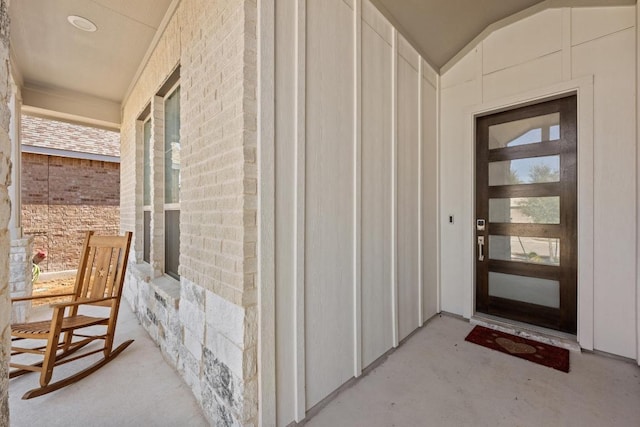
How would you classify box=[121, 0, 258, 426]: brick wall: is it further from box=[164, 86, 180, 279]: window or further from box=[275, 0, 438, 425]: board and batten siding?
box=[164, 86, 180, 279]: window

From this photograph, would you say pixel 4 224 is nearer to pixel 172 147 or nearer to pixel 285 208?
pixel 285 208

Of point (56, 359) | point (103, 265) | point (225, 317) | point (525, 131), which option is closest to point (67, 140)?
point (103, 265)

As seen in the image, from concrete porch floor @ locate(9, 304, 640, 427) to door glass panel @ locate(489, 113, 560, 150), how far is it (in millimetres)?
2049

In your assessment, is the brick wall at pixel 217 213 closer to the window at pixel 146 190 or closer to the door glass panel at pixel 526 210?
the window at pixel 146 190

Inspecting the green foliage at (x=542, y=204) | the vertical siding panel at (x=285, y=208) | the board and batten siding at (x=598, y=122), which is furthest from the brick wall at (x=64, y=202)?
the green foliage at (x=542, y=204)

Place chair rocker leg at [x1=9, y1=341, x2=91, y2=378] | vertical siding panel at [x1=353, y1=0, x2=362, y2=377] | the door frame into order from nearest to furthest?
vertical siding panel at [x1=353, y1=0, x2=362, y2=377] → chair rocker leg at [x1=9, y1=341, x2=91, y2=378] → the door frame

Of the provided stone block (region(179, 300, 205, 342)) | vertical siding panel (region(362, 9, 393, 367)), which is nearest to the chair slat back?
stone block (region(179, 300, 205, 342))

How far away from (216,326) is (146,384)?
104 cm

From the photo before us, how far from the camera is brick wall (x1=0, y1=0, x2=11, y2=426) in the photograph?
87 centimetres

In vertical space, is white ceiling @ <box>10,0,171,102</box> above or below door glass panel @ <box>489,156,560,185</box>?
above

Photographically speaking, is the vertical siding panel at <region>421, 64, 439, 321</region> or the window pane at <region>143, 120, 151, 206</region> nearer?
the vertical siding panel at <region>421, 64, 439, 321</region>

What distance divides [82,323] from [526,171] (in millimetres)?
4326

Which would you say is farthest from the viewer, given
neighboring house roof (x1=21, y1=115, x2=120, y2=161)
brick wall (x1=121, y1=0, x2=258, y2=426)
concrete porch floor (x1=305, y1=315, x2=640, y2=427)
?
neighboring house roof (x1=21, y1=115, x2=120, y2=161)

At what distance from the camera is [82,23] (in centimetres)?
268
